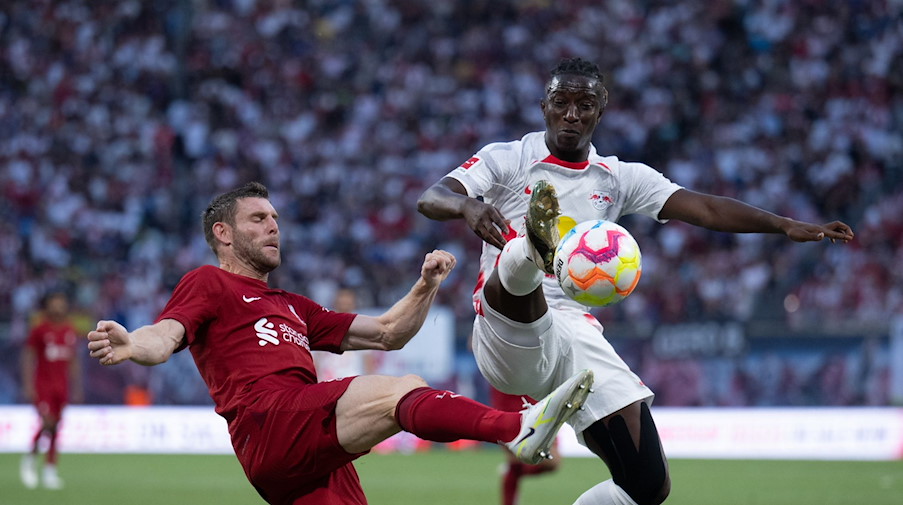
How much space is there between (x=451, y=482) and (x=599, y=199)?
7.26 m

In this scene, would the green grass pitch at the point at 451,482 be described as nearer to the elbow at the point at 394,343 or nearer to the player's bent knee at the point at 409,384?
the elbow at the point at 394,343

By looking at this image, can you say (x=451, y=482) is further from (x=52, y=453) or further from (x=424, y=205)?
(x=424, y=205)

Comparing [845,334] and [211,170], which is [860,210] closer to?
[845,334]

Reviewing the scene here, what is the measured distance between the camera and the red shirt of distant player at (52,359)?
1397cm

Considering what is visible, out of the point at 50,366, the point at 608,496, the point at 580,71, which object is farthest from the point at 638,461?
the point at 50,366

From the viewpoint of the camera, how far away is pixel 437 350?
672 inches

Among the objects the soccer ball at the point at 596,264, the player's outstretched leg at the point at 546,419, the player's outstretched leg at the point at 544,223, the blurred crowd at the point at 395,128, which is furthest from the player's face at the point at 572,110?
the blurred crowd at the point at 395,128

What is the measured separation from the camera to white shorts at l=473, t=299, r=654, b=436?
5875 millimetres

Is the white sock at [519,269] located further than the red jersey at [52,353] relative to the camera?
No

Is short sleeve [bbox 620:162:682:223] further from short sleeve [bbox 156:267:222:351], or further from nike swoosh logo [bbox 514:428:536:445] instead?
short sleeve [bbox 156:267:222:351]

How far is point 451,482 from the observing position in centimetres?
1302

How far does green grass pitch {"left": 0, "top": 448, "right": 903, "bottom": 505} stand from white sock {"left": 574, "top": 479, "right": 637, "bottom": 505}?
4797mm

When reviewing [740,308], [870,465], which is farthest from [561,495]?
[740,308]

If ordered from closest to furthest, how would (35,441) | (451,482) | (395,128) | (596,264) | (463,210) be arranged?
1. (596,264)
2. (463,210)
3. (451,482)
4. (35,441)
5. (395,128)
